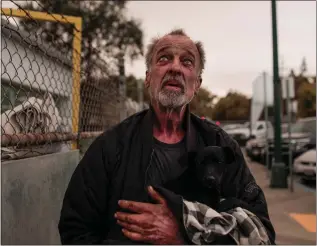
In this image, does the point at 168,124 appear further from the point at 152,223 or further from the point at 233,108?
the point at 233,108

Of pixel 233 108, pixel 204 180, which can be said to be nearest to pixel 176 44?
pixel 204 180

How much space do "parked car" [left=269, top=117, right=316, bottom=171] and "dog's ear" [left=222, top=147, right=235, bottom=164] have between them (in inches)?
373

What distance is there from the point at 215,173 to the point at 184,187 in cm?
17

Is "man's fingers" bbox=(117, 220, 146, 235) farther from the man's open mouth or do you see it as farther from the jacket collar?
the man's open mouth

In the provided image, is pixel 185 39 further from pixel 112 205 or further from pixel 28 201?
pixel 28 201

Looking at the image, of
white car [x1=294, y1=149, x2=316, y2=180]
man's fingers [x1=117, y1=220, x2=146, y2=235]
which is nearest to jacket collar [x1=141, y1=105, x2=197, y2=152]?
man's fingers [x1=117, y1=220, x2=146, y2=235]

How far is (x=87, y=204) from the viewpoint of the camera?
71.4 inches

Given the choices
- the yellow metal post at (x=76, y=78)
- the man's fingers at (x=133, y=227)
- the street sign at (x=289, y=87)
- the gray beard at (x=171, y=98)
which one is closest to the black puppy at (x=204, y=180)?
the man's fingers at (x=133, y=227)

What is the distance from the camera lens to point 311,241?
16.3 feet

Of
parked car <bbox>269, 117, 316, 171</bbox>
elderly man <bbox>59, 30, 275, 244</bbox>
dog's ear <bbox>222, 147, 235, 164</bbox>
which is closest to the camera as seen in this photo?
elderly man <bbox>59, 30, 275, 244</bbox>

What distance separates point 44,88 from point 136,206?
1.92 m

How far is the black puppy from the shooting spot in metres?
1.76

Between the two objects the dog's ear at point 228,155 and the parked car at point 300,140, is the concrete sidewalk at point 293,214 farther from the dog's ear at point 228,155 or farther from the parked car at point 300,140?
the dog's ear at point 228,155

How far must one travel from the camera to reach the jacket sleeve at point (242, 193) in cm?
177
